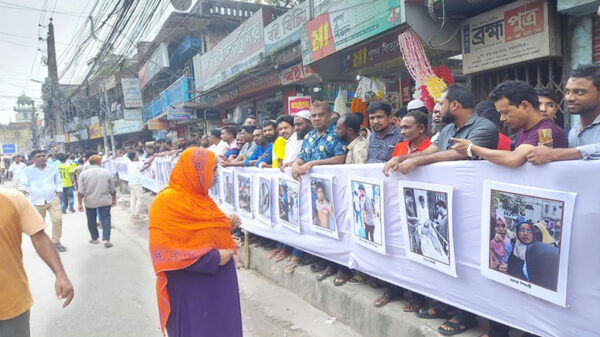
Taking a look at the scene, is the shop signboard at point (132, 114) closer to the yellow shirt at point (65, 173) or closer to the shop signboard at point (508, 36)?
the yellow shirt at point (65, 173)

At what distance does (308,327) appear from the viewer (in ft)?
11.9

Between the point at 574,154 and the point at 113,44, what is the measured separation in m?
11.1

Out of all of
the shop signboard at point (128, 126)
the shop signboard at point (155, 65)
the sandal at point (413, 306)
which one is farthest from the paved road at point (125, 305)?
the shop signboard at point (128, 126)

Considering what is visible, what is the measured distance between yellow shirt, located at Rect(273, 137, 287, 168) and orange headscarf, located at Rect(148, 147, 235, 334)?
2382 mm

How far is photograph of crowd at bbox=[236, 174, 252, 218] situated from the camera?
5.33m

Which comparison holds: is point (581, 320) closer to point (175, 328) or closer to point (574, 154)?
point (574, 154)

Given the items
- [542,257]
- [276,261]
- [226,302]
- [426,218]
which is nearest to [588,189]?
[542,257]

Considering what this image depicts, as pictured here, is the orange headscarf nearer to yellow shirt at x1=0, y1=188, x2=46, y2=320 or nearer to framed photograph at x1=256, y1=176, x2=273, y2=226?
yellow shirt at x1=0, y1=188, x2=46, y2=320

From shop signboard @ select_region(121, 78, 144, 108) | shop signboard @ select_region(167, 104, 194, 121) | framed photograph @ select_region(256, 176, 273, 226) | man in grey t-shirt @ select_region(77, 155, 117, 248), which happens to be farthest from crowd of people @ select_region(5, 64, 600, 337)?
shop signboard @ select_region(121, 78, 144, 108)

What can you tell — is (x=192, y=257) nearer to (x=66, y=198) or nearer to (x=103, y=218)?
(x=103, y=218)

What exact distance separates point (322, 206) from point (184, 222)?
1673mm

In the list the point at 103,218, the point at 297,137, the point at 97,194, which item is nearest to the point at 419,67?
the point at 297,137

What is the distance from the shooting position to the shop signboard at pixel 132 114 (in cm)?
2491

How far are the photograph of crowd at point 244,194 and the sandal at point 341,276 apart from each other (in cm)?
189
